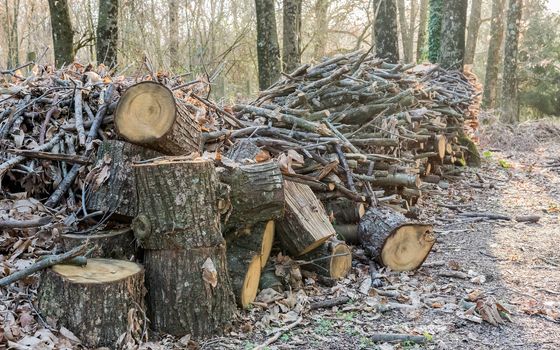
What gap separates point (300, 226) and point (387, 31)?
315 inches

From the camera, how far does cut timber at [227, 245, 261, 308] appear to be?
4.07 meters

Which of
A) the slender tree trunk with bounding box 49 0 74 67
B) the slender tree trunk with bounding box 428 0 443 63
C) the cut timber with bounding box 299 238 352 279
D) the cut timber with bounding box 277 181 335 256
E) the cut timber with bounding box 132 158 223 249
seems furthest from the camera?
the slender tree trunk with bounding box 428 0 443 63

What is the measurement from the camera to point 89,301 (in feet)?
10.7

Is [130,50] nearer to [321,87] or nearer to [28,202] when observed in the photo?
[321,87]

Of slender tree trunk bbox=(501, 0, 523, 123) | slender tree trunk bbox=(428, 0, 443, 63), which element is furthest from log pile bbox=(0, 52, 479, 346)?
slender tree trunk bbox=(501, 0, 523, 123)

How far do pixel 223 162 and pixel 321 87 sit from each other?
3501 mm

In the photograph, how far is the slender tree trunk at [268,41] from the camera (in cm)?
1061

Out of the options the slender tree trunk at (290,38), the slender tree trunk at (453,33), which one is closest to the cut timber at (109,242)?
the slender tree trunk at (290,38)

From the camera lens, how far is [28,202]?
15.1ft

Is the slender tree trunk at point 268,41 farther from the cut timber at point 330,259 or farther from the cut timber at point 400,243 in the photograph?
the cut timber at point 330,259

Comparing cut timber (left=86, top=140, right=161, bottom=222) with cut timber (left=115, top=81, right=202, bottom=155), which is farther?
cut timber (left=115, top=81, right=202, bottom=155)

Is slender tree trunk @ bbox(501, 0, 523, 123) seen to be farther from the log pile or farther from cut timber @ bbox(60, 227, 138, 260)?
cut timber @ bbox(60, 227, 138, 260)

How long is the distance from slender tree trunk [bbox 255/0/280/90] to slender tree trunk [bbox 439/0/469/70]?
430cm

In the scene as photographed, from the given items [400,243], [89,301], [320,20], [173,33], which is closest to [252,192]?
[89,301]
